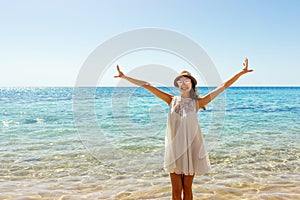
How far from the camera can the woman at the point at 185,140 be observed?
3727 millimetres

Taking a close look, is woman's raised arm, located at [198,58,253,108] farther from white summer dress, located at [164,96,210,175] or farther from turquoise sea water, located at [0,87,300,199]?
turquoise sea water, located at [0,87,300,199]

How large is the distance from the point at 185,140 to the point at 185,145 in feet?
0.24

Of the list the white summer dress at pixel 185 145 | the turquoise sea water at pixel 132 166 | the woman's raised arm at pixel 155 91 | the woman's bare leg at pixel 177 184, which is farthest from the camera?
the turquoise sea water at pixel 132 166

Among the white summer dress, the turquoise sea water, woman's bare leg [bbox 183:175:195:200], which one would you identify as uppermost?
the white summer dress

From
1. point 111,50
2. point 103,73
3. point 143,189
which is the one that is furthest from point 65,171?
point 111,50

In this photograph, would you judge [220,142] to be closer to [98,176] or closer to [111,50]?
[98,176]

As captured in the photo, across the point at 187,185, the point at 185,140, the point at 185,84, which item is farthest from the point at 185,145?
the point at 185,84

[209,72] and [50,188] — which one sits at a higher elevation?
[209,72]

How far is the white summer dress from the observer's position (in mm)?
3719

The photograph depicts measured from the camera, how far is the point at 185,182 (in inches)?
152

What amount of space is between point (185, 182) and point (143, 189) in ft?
6.75

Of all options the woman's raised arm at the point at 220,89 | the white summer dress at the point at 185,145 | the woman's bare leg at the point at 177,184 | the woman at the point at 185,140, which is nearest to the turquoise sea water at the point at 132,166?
the woman's raised arm at the point at 220,89

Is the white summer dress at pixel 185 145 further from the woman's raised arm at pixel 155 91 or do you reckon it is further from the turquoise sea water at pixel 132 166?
the turquoise sea water at pixel 132 166

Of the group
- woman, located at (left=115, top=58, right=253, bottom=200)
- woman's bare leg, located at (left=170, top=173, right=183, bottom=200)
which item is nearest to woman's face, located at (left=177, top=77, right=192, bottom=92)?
woman, located at (left=115, top=58, right=253, bottom=200)
